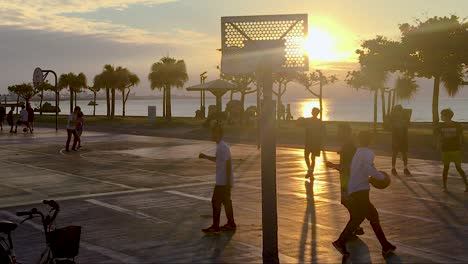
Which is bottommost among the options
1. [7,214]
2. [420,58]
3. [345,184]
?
[7,214]

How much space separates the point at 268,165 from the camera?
768 centimetres

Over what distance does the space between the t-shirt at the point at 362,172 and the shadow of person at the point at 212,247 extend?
6.34 feet

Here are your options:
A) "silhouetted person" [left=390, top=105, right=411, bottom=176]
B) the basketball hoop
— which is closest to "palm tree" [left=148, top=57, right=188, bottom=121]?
the basketball hoop

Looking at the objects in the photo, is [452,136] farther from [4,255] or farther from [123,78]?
[123,78]

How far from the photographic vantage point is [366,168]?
8766 mm

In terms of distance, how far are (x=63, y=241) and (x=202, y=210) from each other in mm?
5708

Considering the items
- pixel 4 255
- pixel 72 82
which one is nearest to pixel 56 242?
pixel 4 255

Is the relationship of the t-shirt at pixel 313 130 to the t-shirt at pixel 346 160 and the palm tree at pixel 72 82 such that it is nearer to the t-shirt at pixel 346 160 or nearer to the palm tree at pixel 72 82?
the t-shirt at pixel 346 160

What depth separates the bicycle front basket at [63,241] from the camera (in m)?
6.77

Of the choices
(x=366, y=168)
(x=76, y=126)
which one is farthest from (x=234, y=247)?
(x=76, y=126)

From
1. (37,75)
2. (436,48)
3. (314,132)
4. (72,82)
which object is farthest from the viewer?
(72,82)

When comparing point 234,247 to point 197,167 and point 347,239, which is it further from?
point 197,167

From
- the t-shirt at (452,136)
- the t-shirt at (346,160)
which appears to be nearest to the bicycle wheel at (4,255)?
the t-shirt at (346,160)

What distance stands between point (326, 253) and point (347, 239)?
574 millimetres
